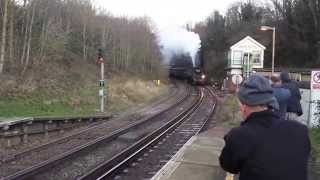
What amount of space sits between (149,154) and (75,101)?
18.7 metres

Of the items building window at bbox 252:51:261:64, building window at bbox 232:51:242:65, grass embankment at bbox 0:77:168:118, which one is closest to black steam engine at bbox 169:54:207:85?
building window at bbox 232:51:242:65

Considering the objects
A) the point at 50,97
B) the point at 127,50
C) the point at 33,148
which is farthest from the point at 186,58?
the point at 33,148

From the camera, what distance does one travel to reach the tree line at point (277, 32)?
225 feet

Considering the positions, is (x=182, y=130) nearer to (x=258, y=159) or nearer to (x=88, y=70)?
(x=258, y=159)

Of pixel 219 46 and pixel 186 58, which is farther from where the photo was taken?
pixel 219 46

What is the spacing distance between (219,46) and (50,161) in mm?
80479

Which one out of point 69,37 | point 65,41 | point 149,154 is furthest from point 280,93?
point 69,37

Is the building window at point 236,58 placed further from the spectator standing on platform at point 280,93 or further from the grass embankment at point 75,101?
the spectator standing on platform at point 280,93

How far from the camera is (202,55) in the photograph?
287 feet

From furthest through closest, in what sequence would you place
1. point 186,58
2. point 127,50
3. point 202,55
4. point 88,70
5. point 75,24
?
1. point 202,55
2. point 186,58
3. point 127,50
4. point 75,24
5. point 88,70

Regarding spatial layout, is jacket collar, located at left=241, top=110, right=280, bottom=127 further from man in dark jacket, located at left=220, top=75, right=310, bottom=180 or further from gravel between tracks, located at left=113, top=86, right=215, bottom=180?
gravel between tracks, located at left=113, top=86, right=215, bottom=180

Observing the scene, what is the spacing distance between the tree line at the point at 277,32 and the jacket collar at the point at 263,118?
6273 cm

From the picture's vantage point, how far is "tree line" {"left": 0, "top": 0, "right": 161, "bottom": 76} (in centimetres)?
4081

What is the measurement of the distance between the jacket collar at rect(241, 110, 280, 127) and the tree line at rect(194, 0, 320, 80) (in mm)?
62729
